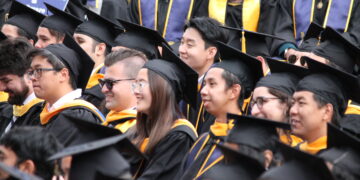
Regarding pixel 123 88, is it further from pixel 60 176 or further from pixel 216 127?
pixel 60 176

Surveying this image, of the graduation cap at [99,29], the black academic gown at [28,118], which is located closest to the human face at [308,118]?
the black academic gown at [28,118]

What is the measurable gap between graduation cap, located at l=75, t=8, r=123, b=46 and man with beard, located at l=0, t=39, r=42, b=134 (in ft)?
3.93

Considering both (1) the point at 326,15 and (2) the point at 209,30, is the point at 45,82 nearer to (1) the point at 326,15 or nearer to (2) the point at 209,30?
(2) the point at 209,30

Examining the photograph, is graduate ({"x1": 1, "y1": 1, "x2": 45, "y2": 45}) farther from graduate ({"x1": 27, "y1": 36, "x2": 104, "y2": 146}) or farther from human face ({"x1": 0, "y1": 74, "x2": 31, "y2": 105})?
graduate ({"x1": 27, "y1": 36, "x2": 104, "y2": 146})

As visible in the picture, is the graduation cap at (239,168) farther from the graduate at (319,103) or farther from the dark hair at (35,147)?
the graduate at (319,103)

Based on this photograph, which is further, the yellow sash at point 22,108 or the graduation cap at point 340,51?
the yellow sash at point 22,108

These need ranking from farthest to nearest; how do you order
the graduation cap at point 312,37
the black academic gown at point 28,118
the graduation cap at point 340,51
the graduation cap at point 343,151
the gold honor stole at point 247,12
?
the gold honor stole at point 247,12 → the graduation cap at point 312,37 → the black academic gown at point 28,118 → the graduation cap at point 340,51 → the graduation cap at point 343,151

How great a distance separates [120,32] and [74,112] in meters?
2.31

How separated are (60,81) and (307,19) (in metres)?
3.38

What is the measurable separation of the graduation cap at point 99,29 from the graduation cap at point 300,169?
4594mm

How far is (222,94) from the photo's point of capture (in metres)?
5.88

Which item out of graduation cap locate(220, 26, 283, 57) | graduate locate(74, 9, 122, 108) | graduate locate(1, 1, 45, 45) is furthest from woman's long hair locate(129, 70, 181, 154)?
graduate locate(1, 1, 45, 45)

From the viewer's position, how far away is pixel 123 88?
6.35m

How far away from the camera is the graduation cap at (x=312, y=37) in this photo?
288 inches
